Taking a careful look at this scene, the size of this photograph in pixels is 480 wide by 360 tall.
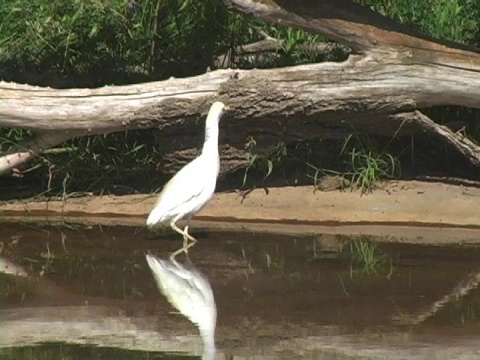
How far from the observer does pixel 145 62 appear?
11695 mm

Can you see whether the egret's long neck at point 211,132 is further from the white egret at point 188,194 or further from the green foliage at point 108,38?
the green foliage at point 108,38

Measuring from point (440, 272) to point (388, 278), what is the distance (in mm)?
398

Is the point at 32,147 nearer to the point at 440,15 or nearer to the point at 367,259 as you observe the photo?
the point at 367,259

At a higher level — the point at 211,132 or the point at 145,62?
the point at 145,62

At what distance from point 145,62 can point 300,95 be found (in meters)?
2.13

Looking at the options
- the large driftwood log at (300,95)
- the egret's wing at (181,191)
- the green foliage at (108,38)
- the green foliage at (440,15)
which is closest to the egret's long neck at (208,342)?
the egret's wing at (181,191)

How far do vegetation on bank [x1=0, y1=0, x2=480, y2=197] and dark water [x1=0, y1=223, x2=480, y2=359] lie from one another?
4.39 feet

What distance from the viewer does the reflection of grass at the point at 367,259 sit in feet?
27.5

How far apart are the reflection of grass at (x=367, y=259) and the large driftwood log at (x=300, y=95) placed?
4.85 ft

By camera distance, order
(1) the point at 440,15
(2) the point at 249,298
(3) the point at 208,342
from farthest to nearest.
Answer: (1) the point at 440,15
(2) the point at 249,298
(3) the point at 208,342

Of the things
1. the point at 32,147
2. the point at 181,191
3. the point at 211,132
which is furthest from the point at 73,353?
the point at 32,147

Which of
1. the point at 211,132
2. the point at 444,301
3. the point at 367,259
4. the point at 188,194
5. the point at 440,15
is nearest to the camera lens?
the point at 444,301

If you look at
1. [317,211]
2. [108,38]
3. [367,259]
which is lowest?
[317,211]

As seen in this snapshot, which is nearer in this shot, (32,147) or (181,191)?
(181,191)
